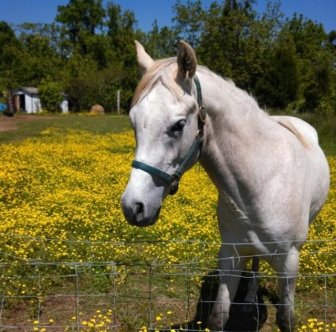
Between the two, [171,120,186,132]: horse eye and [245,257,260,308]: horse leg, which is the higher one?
[171,120,186,132]: horse eye

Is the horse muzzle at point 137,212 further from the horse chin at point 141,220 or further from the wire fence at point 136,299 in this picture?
the wire fence at point 136,299

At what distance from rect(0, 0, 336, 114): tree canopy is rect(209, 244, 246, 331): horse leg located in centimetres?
1783

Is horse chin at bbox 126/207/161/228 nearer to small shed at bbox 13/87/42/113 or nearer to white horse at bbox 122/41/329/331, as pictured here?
white horse at bbox 122/41/329/331

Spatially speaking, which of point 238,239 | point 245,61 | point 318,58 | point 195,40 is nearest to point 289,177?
point 238,239

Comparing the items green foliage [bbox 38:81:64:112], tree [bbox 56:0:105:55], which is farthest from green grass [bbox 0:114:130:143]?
tree [bbox 56:0:105:55]

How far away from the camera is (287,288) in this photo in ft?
10.8

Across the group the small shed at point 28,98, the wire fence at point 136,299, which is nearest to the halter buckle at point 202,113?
the wire fence at point 136,299

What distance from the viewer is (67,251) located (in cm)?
503

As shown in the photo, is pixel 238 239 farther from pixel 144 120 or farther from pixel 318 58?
pixel 318 58

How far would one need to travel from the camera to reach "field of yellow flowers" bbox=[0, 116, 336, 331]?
155 inches

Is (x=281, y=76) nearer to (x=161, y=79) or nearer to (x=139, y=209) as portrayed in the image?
(x=161, y=79)

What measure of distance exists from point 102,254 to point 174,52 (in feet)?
131

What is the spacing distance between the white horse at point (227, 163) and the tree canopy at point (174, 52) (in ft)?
58.5

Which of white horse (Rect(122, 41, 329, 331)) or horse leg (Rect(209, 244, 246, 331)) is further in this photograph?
horse leg (Rect(209, 244, 246, 331))
